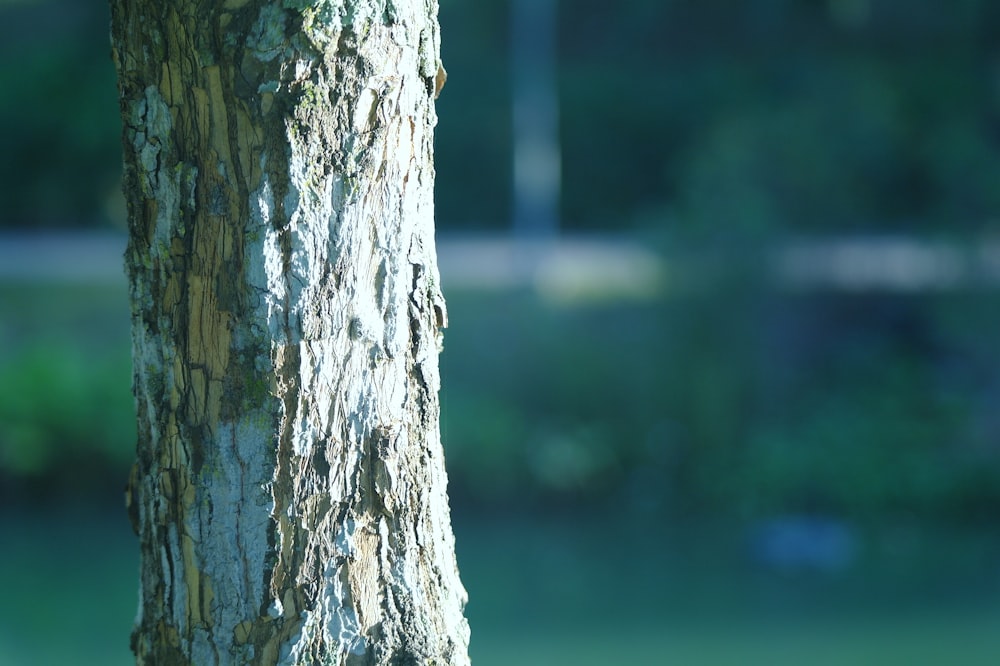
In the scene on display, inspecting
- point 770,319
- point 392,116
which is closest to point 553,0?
point 770,319

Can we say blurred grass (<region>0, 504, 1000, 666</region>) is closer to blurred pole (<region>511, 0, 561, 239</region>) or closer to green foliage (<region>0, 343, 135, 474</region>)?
green foliage (<region>0, 343, 135, 474</region>)

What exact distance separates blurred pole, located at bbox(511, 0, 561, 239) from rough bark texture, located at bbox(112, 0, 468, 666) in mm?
10776

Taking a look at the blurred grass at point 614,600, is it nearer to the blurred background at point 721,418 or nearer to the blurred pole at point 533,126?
the blurred background at point 721,418

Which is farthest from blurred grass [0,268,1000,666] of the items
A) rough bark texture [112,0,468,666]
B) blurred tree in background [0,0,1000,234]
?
rough bark texture [112,0,468,666]

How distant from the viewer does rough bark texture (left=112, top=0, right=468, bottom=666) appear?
1423 millimetres

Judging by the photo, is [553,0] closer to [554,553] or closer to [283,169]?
[554,553]

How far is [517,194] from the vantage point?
12664 mm

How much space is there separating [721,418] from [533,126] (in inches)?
210

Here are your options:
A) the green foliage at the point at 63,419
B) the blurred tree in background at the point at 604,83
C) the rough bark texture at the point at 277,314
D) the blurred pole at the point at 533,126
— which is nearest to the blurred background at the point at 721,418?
the green foliage at the point at 63,419

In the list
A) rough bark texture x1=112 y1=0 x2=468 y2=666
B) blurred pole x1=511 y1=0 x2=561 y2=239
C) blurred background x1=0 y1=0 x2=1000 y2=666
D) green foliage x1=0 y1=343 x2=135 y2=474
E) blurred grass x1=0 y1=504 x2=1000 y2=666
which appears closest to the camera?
rough bark texture x1=112 y1=0 x2=468 y2=666

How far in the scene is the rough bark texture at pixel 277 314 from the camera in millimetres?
1423

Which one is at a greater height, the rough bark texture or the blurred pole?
the blurred pole

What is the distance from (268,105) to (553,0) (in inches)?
600

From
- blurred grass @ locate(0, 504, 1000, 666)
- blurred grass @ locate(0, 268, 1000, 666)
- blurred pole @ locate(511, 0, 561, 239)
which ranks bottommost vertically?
blurred grass @ locate(0, 504, 1000, 666)
